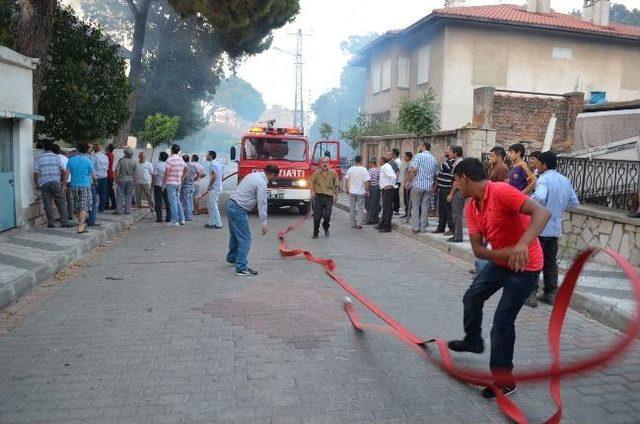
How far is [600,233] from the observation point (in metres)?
8.80

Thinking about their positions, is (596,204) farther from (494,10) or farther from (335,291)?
(494,10)

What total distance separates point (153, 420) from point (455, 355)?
2.58m

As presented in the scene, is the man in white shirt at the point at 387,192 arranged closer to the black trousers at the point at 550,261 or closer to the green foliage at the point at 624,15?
the black trousers at the point at 550,261

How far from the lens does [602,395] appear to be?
3994 millimetres

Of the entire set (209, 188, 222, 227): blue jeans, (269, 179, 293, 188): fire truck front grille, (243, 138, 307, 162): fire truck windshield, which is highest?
(243, 138, 307, 162): fire truck windshield

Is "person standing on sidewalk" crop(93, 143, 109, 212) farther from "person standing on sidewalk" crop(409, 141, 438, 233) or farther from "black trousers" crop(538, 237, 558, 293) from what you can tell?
"black trousers" crop(538, 237, 558, 293)

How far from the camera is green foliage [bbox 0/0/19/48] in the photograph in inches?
531

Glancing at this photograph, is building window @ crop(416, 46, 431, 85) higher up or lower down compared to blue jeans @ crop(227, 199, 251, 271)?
higher up

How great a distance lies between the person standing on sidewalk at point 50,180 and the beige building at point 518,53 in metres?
17.7

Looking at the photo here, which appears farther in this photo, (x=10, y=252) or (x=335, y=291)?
(x=10, y=252)

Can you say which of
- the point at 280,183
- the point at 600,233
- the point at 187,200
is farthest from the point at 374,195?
the point at 600,233

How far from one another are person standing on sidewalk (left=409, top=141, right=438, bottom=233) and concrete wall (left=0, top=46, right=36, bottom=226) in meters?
7.85

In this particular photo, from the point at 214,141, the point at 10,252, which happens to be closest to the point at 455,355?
the point at 10,252

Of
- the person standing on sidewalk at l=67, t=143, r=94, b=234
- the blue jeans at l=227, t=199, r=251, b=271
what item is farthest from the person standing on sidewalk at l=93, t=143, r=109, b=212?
the blue jeans at l=227, t=199, r=251, b=271
